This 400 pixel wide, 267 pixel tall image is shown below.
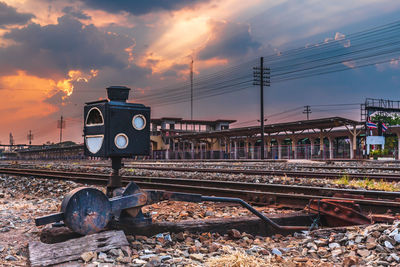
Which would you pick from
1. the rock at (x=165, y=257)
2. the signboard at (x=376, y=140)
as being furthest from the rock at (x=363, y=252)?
the signboard at (x=376, y=140)

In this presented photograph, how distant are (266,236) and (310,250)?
83cm

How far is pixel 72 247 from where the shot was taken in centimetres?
290

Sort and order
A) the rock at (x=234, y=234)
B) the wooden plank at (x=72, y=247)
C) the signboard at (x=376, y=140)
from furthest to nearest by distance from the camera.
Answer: the signboard at (x=376, y=140), the rock at (x=234, y=234), the wooden plank at (x=72, y=247)

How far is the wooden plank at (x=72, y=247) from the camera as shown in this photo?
275 centimetres

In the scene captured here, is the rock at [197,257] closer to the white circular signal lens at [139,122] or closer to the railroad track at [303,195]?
the white circular signal lens at [139,122]

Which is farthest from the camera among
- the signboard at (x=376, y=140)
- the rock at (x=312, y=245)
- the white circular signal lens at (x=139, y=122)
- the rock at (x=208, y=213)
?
the signboard at (x=376, y=140)

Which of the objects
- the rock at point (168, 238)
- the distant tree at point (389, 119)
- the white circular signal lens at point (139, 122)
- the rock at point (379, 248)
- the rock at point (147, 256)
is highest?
the distant tree at point (389, 119)

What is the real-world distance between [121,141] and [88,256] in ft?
4.98

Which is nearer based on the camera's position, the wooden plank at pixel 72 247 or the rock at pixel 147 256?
the wooden plank at pixel 72 247

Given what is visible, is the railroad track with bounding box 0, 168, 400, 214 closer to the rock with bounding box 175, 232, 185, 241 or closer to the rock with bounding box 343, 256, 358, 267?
the rock with bounding box 343, 256, 358, 267

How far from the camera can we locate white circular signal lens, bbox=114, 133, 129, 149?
13.2 ft

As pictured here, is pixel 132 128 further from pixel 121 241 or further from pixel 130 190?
pixel 121 241

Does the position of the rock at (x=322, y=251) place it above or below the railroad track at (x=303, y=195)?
below

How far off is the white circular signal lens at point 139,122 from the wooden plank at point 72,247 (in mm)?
1351
